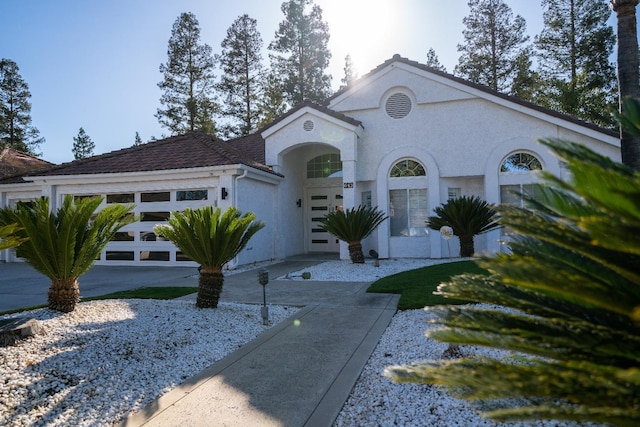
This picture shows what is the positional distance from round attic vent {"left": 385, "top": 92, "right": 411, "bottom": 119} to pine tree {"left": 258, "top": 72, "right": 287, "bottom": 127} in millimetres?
17367

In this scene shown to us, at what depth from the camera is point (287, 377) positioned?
4.39 meters

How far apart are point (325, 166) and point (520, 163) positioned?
26.4ft

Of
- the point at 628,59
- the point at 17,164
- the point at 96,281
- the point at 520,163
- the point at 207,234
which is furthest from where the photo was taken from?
the point at 17,164

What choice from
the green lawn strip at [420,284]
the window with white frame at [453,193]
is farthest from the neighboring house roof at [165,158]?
Result: the window with white frame at [453,193]

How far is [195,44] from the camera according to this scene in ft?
104

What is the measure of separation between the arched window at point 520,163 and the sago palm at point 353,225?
5.04 meters

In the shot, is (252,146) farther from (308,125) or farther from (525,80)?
(525,80)

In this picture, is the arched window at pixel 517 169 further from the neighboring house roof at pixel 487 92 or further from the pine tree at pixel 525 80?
the pine tree at pixel 525 80

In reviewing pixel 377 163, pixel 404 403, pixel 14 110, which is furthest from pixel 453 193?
pixel 14 110

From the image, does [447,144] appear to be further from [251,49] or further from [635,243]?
[251,49]

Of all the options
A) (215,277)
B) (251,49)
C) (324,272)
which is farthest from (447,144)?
(251,49)

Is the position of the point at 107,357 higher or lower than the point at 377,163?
lower

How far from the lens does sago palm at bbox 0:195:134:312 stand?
19.7 feet

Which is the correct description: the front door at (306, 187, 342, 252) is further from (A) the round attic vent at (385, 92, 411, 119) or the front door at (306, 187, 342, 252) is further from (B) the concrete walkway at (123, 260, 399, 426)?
(B) the concrete walkway at (123, 260, 399, 426)
